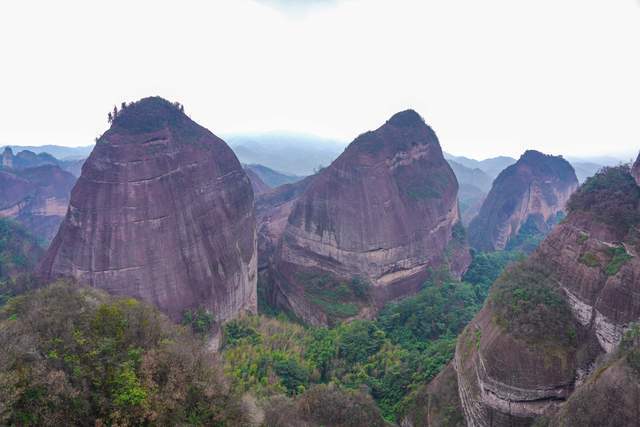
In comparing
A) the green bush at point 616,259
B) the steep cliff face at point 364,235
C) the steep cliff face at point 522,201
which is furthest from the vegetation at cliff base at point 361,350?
the steep cliff face at point 522,201

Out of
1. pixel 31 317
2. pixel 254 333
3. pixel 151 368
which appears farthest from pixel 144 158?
pixel 151 368

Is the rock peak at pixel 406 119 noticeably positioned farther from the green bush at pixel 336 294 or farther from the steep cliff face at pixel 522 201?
the steep cliff face at pixel 522 201

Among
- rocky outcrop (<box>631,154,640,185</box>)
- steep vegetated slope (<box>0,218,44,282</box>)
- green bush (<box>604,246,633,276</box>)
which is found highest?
rocky outcrop (<box>631,154,640,185</box>)

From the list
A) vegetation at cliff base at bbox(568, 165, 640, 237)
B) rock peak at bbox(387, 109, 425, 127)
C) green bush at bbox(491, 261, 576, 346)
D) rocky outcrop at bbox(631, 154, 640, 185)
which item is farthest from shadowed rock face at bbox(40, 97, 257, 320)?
rocky outcrop at bbox(631, 154, 640, 185)

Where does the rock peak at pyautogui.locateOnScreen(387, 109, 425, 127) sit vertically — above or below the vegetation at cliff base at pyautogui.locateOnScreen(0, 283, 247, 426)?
above

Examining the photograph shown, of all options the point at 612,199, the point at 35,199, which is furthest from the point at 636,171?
the point at 35,199

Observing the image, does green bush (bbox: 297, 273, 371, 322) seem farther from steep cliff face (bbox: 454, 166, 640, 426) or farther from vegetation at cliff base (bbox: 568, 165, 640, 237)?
vegetation at cliff base (bbox: 568, 165, 640, 237)

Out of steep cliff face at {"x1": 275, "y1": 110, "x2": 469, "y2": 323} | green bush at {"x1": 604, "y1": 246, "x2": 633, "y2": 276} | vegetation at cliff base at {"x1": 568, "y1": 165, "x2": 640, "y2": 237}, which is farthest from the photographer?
steep cliff face at {"x1": 275, "y1": 110, "x2": 469, "y2": 323}
